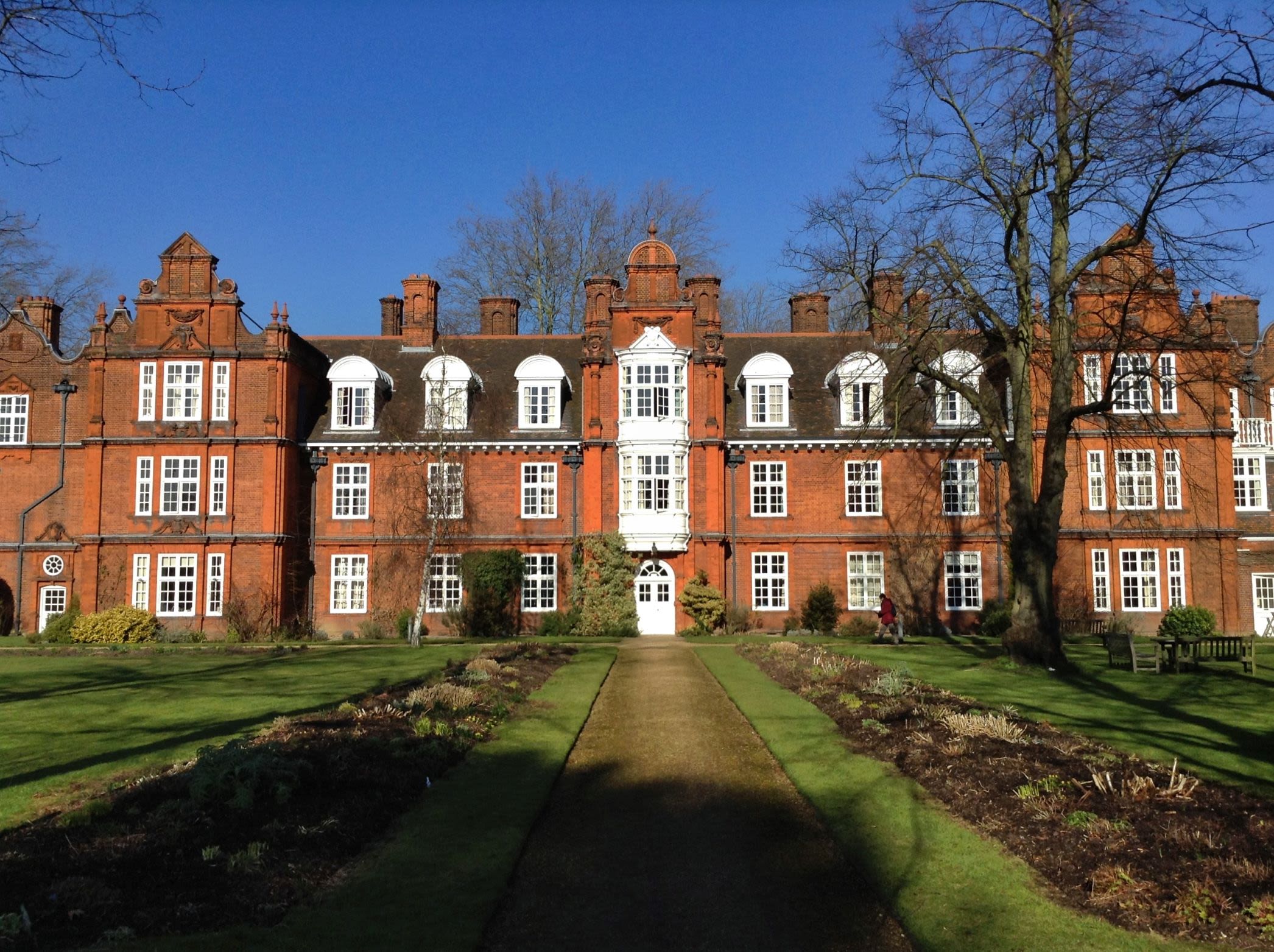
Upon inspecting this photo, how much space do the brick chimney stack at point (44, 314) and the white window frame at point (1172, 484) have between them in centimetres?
4405

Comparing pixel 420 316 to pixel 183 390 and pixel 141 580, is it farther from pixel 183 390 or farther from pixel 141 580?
pixel 141 580

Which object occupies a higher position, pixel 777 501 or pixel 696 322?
pixel 696 322

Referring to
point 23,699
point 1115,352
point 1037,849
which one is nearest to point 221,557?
point 23,699

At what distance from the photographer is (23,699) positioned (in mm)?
17500

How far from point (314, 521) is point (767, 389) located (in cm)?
1768

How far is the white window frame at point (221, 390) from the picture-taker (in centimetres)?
3653

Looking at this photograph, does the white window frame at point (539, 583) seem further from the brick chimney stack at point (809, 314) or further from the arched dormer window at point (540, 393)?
the brick chimney stack at point (809, 314)

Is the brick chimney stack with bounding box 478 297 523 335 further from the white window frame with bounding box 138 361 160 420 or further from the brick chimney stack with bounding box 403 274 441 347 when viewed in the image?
the white window frame with bounding box 138 361 160 420

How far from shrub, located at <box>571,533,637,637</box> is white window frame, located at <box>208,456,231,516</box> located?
13.1m

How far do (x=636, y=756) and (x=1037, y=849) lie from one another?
224 inches

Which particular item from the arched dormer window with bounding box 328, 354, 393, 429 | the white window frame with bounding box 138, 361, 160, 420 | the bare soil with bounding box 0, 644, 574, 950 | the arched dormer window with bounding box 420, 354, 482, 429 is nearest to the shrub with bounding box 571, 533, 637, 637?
the arched dormer window with bounding box 420, 354, 482, 429

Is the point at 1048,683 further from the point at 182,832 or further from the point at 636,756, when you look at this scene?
the point at 182,832

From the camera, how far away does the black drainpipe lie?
38250mm

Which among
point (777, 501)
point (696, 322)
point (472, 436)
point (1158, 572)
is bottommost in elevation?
point (1158, 572)
